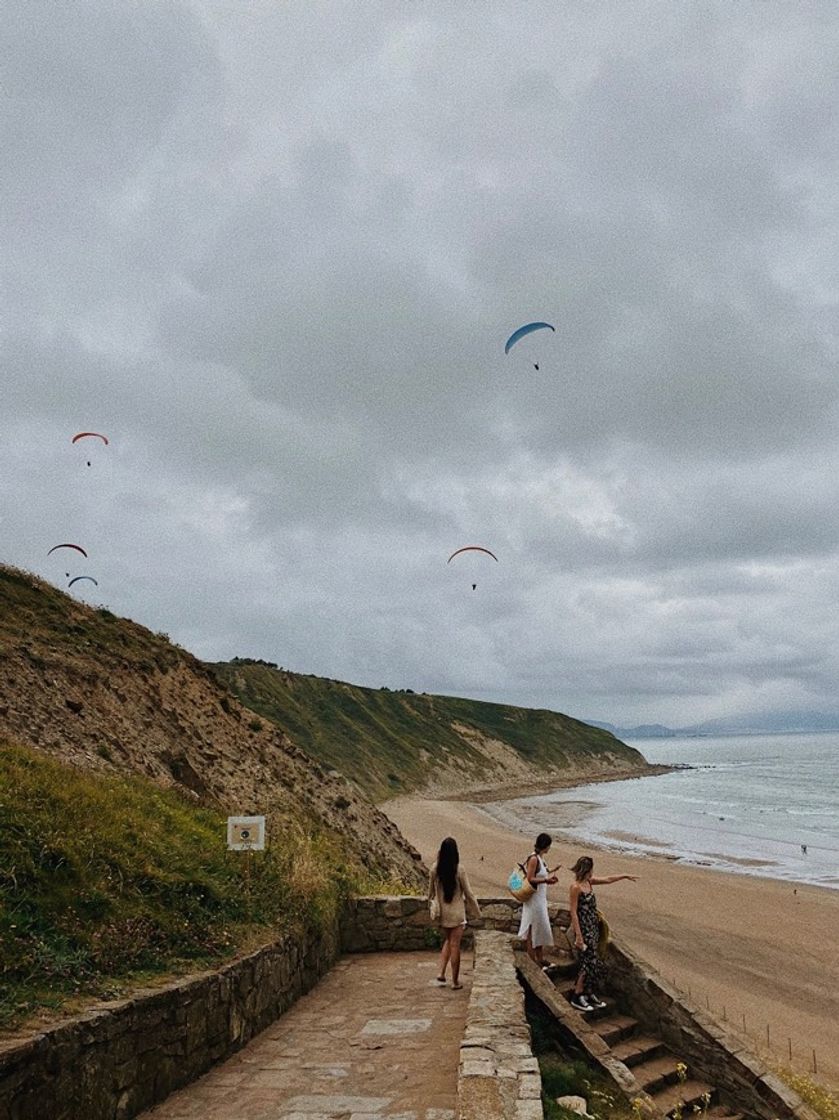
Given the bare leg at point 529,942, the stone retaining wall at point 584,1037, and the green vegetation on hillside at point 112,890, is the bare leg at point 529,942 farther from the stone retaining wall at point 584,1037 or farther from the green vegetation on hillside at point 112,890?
the green vegetation on hillside at point 112,890

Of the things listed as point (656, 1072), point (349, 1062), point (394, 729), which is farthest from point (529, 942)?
point (394, 729)

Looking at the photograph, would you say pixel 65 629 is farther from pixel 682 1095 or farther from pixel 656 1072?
pixel 682 1095

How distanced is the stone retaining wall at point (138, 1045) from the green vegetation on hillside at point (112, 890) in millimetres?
304

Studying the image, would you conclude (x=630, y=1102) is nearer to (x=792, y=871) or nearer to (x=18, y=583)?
(x=18, y=583)

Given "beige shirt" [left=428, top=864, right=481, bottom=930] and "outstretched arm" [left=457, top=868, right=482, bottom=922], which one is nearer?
"beige shirt" [left=428, top=864, right=481, bottom=930]

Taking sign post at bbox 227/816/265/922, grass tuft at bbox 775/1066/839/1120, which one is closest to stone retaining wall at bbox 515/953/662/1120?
grass tuft at bbox 775/1066/839/1120

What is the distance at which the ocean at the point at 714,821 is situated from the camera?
32.1m

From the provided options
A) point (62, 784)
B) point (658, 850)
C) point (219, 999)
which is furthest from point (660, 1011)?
point (658, 850)

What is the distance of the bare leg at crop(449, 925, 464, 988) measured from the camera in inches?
320

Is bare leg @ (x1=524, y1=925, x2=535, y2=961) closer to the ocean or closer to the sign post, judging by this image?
the sign post

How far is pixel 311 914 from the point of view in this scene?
28.8 feet

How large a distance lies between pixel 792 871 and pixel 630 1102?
86.6ft

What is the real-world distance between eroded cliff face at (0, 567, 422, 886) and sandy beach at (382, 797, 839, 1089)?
6240 millimetres

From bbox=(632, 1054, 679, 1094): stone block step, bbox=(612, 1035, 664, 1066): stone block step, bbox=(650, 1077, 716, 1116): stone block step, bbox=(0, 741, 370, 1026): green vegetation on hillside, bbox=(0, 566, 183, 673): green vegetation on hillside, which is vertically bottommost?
bbox=(650, 1077, 716, 1116): stone block step
